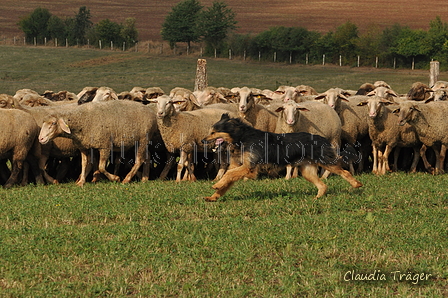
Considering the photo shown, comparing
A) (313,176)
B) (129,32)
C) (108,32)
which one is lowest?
(313,176)

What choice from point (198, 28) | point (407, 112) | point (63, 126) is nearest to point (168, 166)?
point (63, 126)

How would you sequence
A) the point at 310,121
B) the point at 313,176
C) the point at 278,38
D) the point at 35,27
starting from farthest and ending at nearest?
1. the point at 35,27
2. the point at 278,38
3. the point at 310,121
4. the point at 313,176

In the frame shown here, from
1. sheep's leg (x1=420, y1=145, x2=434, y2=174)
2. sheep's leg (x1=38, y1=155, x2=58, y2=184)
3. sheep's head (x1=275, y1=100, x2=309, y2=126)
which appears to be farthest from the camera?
sheep's leg (x1=420, y1=145, x2=434, y2=174)

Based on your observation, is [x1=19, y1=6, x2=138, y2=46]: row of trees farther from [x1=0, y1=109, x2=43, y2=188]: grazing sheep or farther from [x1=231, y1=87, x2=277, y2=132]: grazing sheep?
[x1=0, y1=109, x2=43, y2=188]: grazing sheep

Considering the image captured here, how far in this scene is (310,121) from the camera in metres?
13.2

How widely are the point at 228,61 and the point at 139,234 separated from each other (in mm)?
56078

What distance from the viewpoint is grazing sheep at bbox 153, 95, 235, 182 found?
41.3 ft

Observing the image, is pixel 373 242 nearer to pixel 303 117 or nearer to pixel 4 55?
pixel 303 117

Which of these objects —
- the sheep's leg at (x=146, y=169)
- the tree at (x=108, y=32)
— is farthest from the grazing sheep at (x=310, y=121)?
the tree at (x=108, y=32)

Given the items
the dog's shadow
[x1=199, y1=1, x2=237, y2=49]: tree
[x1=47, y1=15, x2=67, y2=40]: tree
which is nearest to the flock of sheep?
the dog's shadow

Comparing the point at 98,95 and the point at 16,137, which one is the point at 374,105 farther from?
the point at 16,137

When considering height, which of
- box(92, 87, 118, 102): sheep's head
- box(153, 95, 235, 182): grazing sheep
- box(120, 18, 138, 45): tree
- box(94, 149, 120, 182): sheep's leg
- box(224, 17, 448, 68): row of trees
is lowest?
box(94, 149, 120, 182): sheep's leg

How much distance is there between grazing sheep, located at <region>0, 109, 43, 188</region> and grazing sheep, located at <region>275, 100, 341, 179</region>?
4.71m

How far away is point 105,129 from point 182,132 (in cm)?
147
